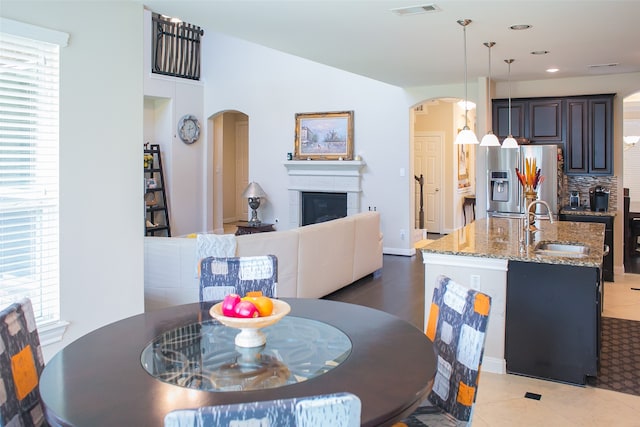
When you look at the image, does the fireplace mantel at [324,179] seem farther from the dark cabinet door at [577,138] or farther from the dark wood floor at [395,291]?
the dark cabinet door at [577,138]

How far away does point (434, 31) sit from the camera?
15.1 feet

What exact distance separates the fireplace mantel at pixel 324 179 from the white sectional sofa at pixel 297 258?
1968 mm

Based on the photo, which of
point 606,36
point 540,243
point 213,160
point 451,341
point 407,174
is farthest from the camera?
point 213,160

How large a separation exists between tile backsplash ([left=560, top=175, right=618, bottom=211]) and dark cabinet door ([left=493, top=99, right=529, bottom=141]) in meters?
0.88

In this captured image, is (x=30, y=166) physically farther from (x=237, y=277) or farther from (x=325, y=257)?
(x=325, y=257)

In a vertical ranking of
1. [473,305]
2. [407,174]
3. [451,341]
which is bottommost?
[451,341]

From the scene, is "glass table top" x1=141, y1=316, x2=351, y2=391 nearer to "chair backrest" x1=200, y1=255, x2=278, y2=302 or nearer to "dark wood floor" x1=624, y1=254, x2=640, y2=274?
"chair backrest" x1=200, y1=255, x2=278, y2=302

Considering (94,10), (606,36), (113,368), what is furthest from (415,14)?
(113,368)

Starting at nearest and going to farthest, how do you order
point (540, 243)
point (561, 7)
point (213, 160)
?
point (561, 7) < point (540, 243) < point (213, 160)

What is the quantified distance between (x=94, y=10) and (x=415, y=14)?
7.51 ft

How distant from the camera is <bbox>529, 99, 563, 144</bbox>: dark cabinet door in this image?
684cm

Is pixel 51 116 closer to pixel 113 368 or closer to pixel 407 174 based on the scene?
pixel 113 368

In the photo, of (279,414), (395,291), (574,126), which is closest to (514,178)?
(574,126)

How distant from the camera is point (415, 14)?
13.4 feet
